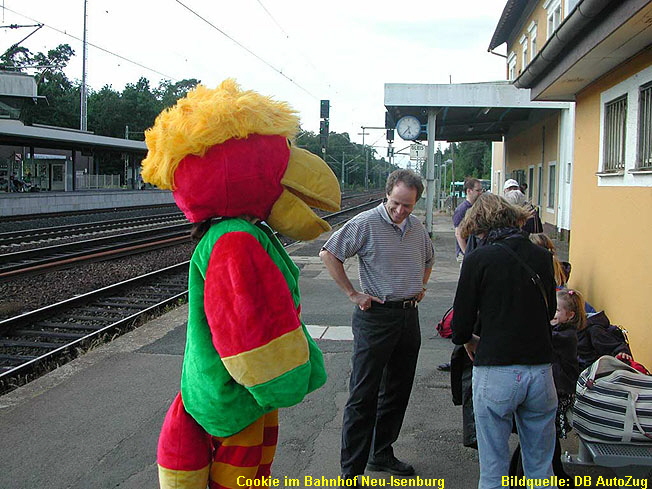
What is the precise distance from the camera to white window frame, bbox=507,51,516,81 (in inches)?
1107

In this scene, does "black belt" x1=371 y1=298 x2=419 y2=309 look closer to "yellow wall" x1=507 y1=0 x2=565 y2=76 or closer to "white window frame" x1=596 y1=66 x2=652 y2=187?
"white window frame" x1=596 y1=66 x2=652 y2=187

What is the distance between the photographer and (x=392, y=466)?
3992 millimetres

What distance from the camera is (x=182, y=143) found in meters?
2.48

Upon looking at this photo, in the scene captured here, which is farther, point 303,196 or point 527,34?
point 527,34

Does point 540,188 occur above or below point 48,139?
below

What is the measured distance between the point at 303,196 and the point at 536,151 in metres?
20.7

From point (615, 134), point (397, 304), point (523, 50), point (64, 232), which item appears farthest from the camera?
point (523, 50)

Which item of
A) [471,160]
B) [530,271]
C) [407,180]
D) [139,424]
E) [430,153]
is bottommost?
[139,424]

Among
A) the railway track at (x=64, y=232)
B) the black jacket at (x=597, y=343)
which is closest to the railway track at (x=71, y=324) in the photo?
the black jacket at (x=597, y=343)

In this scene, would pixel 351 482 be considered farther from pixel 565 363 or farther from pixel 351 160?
pixel 351 160

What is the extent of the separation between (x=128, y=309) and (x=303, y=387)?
731 cm

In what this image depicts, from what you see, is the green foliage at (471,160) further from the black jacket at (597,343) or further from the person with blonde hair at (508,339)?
the person with blonde hair at (508,339)

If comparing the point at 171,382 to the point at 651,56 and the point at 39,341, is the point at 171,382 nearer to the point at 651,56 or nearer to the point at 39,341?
the point at 39,341

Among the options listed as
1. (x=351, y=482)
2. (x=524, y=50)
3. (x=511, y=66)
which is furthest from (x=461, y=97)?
(x=351, y=482)
